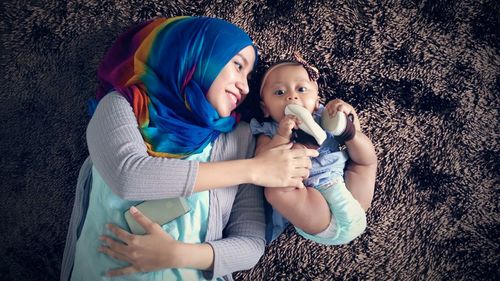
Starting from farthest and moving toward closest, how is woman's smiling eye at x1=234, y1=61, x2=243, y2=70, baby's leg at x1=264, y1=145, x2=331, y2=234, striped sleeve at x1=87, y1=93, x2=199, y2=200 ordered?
woman's smiling eye at x1=234, y1=61, x2=243, y2=70
baby's leg at x1=264, y1=145, x2=331, y2=234
striped sleeve at x1=87, y1=93, x2=199, y2=200

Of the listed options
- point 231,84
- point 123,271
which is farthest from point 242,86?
point 123,271

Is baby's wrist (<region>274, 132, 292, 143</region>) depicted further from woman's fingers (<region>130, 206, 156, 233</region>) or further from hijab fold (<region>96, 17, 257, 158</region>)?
woman's fingers (<region>130, 206, 156, 233</region>)

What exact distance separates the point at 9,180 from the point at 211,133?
867 millimetres

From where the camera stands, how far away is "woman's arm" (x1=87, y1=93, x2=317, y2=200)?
0.89 m

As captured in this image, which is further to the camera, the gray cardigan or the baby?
the baby

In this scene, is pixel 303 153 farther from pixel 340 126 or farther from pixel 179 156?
pixel 179 156

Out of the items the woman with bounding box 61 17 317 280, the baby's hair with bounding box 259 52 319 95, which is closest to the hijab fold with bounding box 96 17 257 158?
the woman with bounding box 61 17 317 280

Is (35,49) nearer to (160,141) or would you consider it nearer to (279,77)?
(160,141)

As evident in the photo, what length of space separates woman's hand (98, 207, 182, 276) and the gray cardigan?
0.10 meters

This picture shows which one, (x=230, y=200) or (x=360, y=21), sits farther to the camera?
(x=360, y=21)

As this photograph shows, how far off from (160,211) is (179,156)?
6.6 inches

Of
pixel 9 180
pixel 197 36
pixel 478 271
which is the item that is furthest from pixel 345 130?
pixel 9 180

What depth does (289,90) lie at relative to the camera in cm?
107

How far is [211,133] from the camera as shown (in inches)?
42.5
